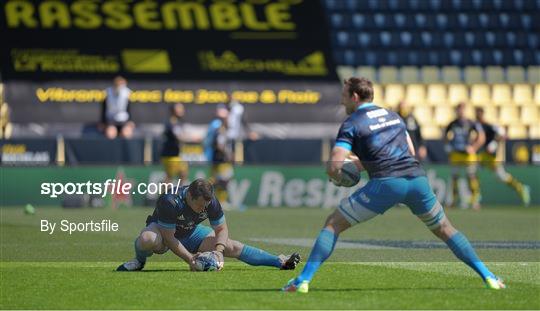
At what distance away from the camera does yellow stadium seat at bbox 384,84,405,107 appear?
33812 millimetres

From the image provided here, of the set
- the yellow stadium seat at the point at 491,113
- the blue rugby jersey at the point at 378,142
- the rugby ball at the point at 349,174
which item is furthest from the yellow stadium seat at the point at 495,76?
the rugby ball at the point at 349,174

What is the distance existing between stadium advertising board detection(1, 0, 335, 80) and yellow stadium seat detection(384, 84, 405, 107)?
100 inches

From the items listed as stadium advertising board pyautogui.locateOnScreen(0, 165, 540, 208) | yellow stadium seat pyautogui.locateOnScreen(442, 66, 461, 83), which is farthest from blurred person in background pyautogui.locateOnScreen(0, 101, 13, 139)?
yellow stadium seat pyautogui.locateOnScreen(442, 66, 461, 83)

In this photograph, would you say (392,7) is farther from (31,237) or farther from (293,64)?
(31,237)

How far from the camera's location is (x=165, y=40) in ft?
105

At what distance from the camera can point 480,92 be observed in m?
34.4

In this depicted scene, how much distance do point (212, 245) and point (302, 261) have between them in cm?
222

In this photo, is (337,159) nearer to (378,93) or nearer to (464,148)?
(464,148)

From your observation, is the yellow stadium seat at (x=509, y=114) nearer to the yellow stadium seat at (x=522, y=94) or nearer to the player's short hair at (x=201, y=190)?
the yellow stadium seat at (x=522, y=94)

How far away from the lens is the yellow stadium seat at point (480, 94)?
3438 cm

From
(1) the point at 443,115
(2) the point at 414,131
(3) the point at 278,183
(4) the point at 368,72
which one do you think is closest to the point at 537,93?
(1) the point at 443,115

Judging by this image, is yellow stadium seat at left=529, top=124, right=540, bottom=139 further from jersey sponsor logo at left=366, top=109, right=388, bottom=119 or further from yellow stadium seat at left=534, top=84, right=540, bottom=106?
jersey sponsor logo at left=366, top=109, right=388, bottom=119

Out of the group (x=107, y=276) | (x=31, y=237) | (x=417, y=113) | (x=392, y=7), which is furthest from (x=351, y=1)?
(x=107, y=276)

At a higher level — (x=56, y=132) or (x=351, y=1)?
(x=351, y=1)
